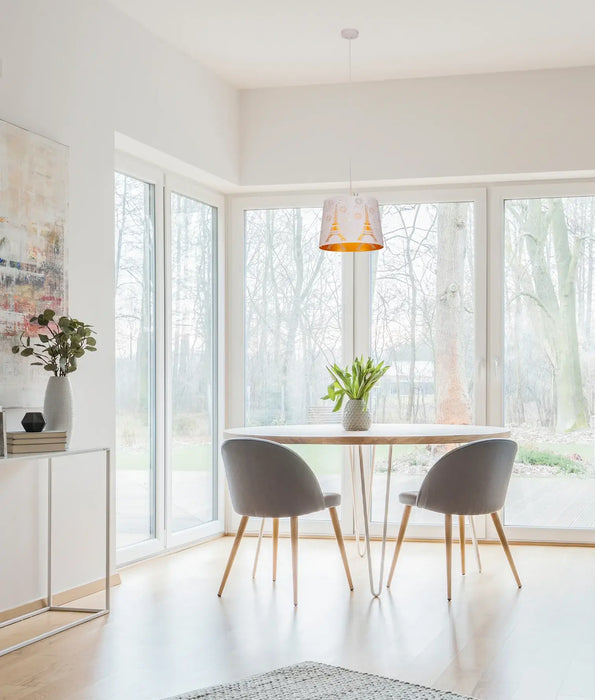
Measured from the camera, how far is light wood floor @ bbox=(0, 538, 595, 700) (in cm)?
302

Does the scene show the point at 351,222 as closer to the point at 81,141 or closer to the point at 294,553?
the point at 81,141

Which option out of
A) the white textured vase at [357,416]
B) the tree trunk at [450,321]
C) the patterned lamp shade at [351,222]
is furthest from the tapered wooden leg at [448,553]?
the tree trunk at [450,321]

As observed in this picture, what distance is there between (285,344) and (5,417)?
2554 mm

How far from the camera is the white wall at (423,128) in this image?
5480 mm

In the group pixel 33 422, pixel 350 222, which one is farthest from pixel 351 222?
pixel 33 422

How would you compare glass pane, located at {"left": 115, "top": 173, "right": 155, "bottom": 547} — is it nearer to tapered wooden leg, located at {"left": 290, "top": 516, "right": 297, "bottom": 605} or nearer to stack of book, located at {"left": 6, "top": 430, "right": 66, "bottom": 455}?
tapered wooden leg, located at {"left": 290, "top": 516, "right": 297, "bottom": 605}

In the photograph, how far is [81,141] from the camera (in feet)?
14.1

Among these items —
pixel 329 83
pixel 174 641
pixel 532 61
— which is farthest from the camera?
pixel 329 83

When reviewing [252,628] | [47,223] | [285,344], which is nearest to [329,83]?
[285,344]

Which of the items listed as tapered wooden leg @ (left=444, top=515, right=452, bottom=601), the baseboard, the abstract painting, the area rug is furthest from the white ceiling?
the area rug

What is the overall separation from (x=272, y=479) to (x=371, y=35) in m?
2.35

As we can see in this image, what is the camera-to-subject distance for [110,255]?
14.8ft

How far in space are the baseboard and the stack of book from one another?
26.4 inches

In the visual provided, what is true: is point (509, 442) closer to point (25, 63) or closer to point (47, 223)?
point (47, 223)
